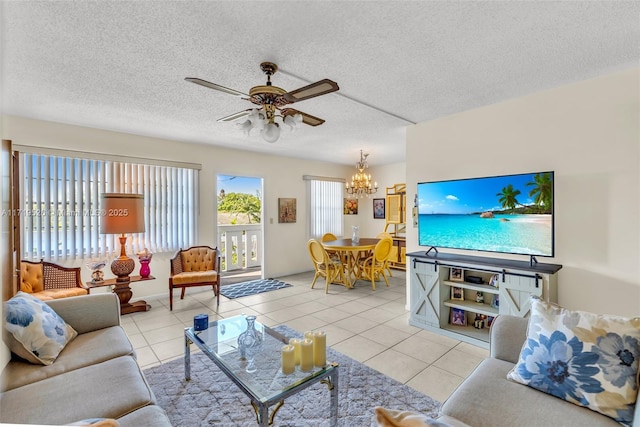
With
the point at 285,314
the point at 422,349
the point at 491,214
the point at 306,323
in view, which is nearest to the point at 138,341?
the point at 285,314

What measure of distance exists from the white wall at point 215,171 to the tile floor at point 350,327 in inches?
36.1

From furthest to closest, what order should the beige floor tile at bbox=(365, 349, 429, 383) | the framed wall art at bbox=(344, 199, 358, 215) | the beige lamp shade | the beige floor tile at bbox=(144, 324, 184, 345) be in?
the framed wall art at bbox=(344, 199, 358, 215) → the beige lamp shade → the beige floor tile at bbox=(144, 324, 184, 345) → the beige floor tile at bbox=(365, 349, 429, 383)

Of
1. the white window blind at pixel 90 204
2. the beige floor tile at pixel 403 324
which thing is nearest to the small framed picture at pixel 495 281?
the beige floor tile at pixel 403 324

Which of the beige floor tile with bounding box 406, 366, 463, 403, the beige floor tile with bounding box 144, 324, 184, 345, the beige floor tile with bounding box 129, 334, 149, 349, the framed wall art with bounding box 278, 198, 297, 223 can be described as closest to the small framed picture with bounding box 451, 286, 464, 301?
the beige floor tile with bounding box 406, 366, 463, 403

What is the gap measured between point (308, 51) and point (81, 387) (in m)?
2.42

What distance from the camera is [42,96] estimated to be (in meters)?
2.81

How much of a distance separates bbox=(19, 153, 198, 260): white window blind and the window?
2.58m

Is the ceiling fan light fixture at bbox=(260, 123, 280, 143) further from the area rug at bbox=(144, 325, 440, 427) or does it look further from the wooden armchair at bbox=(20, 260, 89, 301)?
the wooden armchair at bbox=(20, 260, 89, 301)

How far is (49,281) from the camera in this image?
130 inches

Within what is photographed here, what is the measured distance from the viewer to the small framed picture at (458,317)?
3191 mm

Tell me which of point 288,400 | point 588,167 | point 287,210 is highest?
point 588,167

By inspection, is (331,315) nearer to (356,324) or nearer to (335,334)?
(356,324)

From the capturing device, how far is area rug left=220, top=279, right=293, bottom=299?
471 centimetres

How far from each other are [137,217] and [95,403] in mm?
2746
